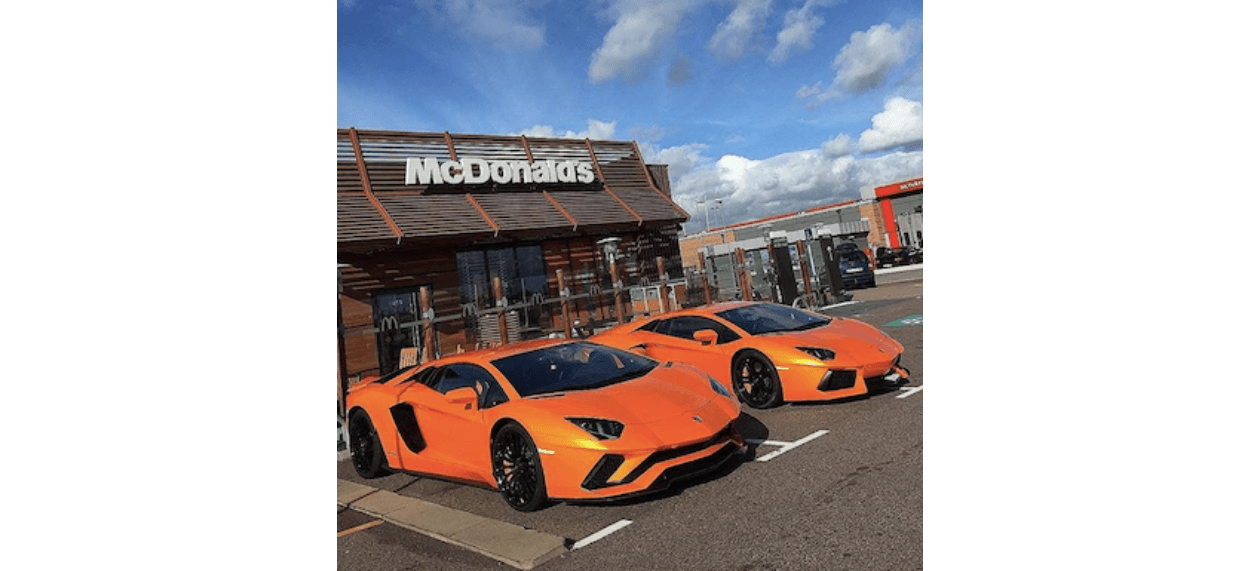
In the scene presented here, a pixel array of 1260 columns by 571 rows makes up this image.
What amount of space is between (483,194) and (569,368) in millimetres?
12212

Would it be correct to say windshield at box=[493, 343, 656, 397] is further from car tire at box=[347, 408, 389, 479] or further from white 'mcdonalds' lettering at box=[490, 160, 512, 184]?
white 'mcdonalds' lettering at box=[490, 160, 512, 184]

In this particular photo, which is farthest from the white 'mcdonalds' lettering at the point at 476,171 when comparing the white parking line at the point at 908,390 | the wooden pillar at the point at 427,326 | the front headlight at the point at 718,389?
the front headlight at the point at 718,389

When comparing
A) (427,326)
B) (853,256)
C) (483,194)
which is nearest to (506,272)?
(483,194)

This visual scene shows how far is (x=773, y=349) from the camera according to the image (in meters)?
6.80

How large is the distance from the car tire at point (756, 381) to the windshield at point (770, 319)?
1.13 ft

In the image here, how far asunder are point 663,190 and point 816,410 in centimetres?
1500

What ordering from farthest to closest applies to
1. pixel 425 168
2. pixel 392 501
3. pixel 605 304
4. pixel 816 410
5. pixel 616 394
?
pixel 425 168
pixel 605 304
pixel 816 410
pixel 392 501
pixel 616 394

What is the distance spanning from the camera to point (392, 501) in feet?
17.8

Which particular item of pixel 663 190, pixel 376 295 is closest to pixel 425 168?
pixel 376 295

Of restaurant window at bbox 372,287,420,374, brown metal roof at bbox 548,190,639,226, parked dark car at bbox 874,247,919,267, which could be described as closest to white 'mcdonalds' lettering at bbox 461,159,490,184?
brown metal roof at bbox 548,190,639,226

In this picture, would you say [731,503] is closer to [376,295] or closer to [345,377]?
[345,377]

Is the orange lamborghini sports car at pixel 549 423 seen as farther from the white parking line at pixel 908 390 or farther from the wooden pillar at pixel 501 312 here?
the wooden pillar at pixel 501 312

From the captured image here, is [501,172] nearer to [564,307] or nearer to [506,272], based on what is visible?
[506,272]

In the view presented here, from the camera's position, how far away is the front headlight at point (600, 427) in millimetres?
4406
